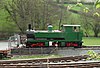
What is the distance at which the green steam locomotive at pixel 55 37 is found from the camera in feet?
70.9

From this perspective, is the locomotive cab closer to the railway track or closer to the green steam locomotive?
the green steam locomotive

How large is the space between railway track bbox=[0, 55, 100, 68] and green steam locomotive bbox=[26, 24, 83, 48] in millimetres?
6609

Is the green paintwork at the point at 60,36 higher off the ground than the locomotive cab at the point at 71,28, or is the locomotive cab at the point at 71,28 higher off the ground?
the locomotive cab at the point at 71,28

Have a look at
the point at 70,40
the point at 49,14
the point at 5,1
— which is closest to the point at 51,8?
the point at 49,14

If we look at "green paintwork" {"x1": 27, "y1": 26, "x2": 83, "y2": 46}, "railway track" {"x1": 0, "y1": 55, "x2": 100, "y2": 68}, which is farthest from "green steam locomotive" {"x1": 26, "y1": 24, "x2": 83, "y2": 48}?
"railway track" {"x1": 0, "y1": 55, "x2": 100, "y2": 68}

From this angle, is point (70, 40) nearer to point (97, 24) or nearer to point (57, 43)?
point (57, 43)

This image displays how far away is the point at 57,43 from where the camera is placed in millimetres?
21906

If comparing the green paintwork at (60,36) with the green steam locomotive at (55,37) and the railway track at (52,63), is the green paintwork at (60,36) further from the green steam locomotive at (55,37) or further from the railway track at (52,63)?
the railway track at (52,63)

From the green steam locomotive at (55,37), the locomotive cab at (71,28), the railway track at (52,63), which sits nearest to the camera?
the railway track at (52,63)

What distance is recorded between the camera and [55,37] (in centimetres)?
2194

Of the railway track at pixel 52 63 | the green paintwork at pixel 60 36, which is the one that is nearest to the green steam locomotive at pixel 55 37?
the green paintwork at pixel 60 36

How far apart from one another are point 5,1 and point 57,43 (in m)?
19.1

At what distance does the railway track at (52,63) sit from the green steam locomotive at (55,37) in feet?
21.7

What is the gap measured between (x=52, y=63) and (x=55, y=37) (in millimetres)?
9732
